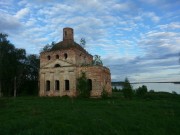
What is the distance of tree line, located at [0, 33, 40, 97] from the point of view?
4647 cm

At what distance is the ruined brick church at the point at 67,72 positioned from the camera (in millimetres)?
40000

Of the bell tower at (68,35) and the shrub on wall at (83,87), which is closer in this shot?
the shrub on wall at (83,87)

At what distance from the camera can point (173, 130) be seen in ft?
42.6

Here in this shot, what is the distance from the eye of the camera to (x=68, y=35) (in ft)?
153

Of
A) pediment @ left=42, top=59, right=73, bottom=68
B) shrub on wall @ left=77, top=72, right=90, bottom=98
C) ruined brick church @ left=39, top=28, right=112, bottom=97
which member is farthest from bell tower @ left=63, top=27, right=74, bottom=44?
shrub on wall @ left=77, top=72, right=90, bottom=98

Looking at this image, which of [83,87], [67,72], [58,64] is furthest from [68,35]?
[83,87]

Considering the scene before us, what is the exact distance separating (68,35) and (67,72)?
819 cm

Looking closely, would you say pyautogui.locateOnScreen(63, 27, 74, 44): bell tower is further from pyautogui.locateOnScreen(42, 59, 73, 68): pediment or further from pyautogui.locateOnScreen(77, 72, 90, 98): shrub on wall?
pyautogui.locateOnScreen(77, 72, 90, 98): shrub on wall

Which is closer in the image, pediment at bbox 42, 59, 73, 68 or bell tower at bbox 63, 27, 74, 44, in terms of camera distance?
pediment at bbox 42, 59, 73, 68

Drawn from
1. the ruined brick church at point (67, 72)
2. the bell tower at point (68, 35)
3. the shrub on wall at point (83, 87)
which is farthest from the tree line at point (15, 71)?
the shrub on wall at point (83, 87)

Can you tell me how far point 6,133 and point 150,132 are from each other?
20.8 feet

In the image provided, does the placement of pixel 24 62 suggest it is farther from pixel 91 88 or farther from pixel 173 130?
pixel 173 130

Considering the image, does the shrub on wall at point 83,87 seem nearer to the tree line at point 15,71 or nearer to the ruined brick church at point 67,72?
the ruined brick church at point 67,72

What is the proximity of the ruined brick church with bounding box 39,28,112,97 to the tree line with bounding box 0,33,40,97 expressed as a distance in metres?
6.92
